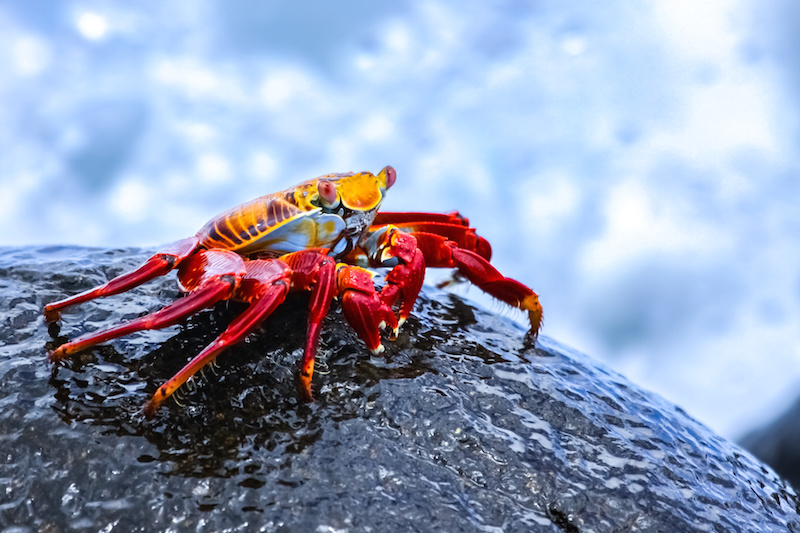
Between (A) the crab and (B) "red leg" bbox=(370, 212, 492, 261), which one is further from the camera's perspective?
(B) "red leg" bbox=(370, 212, 492, 261)

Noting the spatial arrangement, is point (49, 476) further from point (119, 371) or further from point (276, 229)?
point (276, 229)

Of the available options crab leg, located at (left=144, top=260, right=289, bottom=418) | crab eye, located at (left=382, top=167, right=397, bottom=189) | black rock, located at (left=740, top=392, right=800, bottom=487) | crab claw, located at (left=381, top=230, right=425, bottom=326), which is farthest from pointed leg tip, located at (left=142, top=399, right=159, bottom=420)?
black rock, located at (left=740, top=392, right=800, bottom=487)

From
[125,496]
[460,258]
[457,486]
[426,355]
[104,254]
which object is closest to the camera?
[125,496]

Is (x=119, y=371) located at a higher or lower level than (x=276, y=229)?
lower

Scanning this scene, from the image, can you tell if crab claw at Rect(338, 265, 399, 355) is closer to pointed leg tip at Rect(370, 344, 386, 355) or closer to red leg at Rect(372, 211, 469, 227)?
pointed leg tip at Rect(370, 344, 386, 355)

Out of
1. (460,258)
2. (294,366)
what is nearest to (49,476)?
(294,366)

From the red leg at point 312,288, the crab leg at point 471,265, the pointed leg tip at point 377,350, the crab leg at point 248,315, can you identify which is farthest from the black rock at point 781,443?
the crab leg at point 248,315

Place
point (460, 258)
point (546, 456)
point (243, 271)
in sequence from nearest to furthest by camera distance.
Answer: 1. point (546, 456)
2. point (243, 271)
3. point (460, 258)
